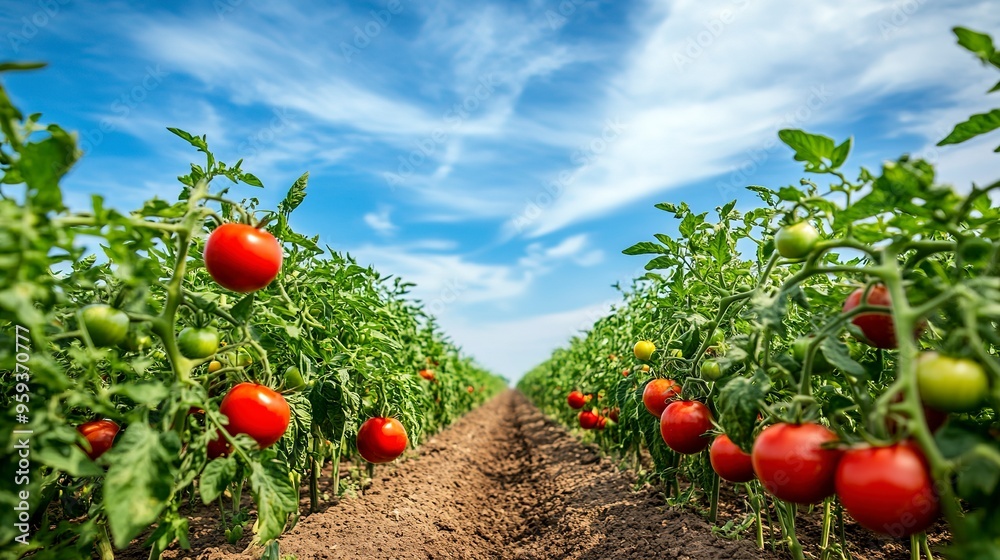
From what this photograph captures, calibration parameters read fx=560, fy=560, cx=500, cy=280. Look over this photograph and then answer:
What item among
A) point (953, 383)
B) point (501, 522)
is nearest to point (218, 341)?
point (953, 383)

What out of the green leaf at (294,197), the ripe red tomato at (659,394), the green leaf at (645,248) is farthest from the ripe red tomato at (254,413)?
the green leaf at (645,248)

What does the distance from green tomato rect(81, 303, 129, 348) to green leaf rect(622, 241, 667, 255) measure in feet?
6.16

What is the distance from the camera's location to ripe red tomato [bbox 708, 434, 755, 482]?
69.3 inches

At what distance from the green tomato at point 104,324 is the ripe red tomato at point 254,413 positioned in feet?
1.30

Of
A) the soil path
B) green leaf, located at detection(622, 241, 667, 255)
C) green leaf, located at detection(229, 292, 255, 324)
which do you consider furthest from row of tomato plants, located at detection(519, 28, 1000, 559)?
green leaf, located at detection(229, 292, 255, 324)

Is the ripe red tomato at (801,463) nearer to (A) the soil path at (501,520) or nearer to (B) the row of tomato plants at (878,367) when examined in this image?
(B) the row of tomato plants at (878,367)

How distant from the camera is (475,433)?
363 inches

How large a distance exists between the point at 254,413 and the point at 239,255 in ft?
1.57

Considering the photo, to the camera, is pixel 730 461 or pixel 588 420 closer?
pixel 730 461

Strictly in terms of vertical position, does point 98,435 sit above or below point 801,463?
above

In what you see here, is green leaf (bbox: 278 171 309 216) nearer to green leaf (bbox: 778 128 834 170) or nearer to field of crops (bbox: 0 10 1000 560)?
field of crops (bbox: 0 10 1000 560)

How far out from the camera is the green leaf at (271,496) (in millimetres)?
1532

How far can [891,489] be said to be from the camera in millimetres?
1054

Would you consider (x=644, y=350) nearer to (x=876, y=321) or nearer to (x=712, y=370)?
(x=712, y=370)
